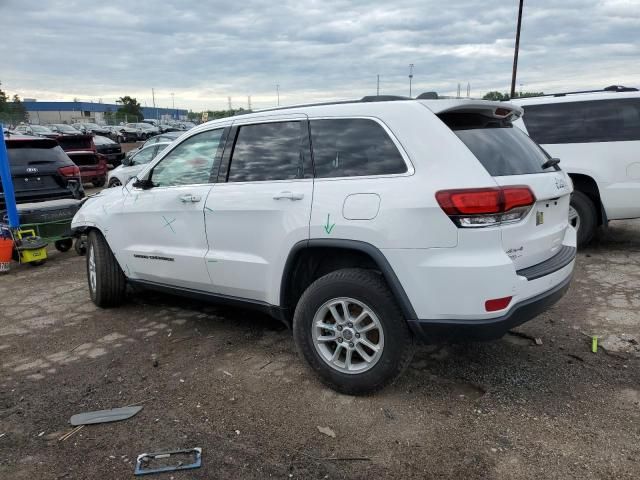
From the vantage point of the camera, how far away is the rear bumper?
2896 mm

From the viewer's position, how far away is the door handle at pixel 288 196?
3.43 metres

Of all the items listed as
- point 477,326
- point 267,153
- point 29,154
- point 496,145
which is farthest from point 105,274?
point 29,154

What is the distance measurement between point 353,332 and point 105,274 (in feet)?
9.56

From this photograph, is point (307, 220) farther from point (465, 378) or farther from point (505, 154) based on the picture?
point (465, 378)

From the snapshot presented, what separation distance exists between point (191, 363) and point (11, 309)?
2.63 meters

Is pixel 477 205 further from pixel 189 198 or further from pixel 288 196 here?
pixel 189 198

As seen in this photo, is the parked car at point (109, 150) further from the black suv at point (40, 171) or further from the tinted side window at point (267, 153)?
the tinted side window at point (267, 153)

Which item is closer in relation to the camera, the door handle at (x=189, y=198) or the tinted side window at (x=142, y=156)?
the door handle at (x=189, y=198)

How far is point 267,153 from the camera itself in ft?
12.4

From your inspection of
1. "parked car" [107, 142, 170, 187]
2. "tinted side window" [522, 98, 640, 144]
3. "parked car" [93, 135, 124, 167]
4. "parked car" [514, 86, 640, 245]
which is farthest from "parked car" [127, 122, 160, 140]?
"parked car" [514, 86, 640, 245]

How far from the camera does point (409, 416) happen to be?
123 inches

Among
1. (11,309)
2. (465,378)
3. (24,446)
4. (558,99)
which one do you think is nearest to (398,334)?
(465,378)

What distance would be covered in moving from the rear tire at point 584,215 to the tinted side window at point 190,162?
4.80m

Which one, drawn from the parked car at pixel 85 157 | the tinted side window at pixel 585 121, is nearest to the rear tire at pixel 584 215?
the tinted side window at pixel 585 121
